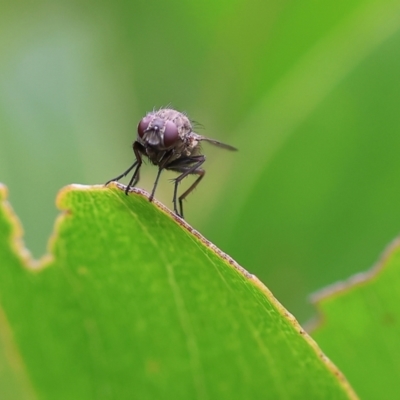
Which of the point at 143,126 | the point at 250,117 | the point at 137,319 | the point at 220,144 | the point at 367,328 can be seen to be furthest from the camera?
the point at 220,144

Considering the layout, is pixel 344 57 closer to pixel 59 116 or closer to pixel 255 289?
pixel 59 116

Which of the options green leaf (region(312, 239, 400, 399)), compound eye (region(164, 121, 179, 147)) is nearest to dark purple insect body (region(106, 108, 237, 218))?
compound eye (region(164, 121, 179, 147))

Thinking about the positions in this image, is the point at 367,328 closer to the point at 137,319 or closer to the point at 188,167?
the point at 137,319

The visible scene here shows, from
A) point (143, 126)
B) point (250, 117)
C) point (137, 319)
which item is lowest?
point (137, 319)

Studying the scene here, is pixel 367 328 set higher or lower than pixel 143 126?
lower

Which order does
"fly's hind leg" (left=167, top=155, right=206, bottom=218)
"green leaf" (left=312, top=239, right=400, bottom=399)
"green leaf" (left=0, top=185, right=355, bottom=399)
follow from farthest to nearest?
1. "fly's hind leg" (left=167, top=155, right=206, bottom=218)
2. "green leaf" (left=312, top=239, right=400, bottom=399)
3. "green leaf" (left=0, top=185, right=355, bottom=399)

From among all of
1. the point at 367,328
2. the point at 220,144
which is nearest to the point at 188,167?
the point at 220,144

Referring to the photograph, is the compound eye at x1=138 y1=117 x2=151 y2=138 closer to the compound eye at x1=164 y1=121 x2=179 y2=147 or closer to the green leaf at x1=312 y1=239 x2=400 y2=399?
the compound eye at x1=164 y1=121 x2=179 y2=147
